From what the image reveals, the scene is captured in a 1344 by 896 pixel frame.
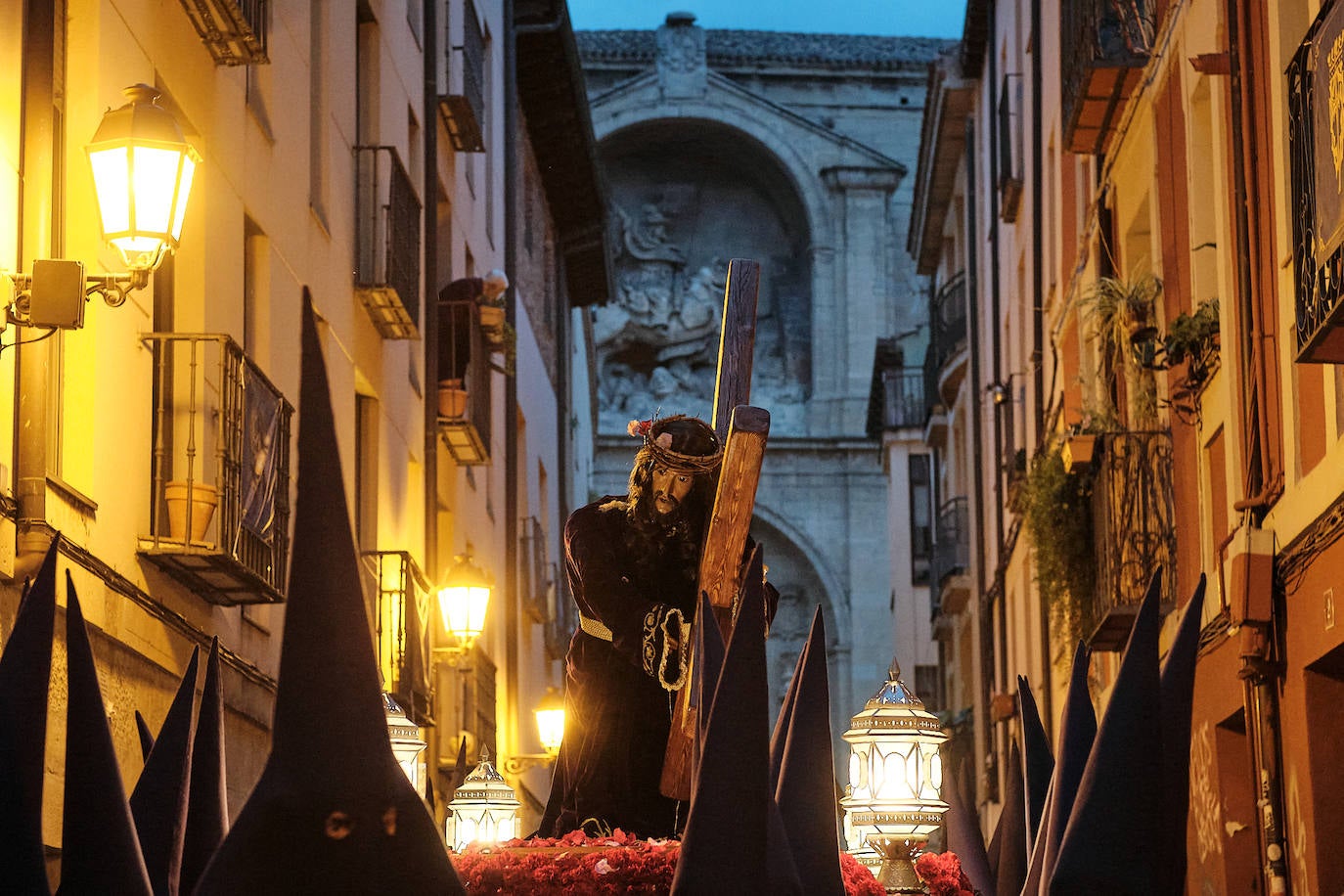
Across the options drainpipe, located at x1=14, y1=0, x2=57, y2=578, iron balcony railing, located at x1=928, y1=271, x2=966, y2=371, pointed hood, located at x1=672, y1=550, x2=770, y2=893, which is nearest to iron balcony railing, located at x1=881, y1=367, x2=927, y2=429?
iron balcony railing, located at x1=928, y1=271, x2=966, y2=371

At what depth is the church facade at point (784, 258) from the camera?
168 ft

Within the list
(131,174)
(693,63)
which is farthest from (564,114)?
(131,174)

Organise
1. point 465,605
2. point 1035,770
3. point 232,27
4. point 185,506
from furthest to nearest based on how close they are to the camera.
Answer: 1. point 465,605
2. point 232,27
3. point 185,506
4. point 1035,770

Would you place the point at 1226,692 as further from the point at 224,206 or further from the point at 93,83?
the point at 93,83

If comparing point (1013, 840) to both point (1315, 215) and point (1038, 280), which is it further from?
point (1038, 280)

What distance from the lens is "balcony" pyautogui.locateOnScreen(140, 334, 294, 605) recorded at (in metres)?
11.9

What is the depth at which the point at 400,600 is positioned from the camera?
59.0 feet

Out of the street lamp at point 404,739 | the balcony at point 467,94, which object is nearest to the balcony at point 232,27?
the street lamp at point 404,739

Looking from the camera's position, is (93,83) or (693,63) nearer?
(93,83)

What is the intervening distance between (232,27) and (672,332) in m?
39.9

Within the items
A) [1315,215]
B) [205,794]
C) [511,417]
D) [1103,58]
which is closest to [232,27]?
[1315,215]

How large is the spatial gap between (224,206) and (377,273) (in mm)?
4899

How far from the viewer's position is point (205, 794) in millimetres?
5984

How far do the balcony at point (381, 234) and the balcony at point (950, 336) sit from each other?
15991 millimetres
